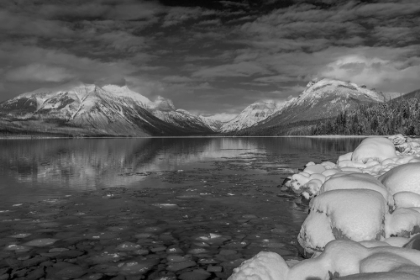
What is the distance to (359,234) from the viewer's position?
11.2 meters

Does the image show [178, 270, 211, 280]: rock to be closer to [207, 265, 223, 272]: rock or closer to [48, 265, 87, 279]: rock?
[207, 265, 223, 272]: rock

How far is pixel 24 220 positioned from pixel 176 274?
10.5 metres

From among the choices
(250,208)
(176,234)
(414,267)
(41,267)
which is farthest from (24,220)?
(414,267)

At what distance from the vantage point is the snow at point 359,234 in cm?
754

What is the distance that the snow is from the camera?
754cm

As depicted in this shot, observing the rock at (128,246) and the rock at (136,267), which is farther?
the rock at (128,246)

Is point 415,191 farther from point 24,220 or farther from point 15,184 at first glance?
point 15,184

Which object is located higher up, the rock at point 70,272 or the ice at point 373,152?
the ice at point 373,152

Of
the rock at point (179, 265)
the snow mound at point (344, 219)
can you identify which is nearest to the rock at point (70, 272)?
the rock at point (179, 265)

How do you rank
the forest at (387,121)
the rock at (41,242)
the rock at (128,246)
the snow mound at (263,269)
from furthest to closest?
the forest at (387,121) → the rock at (41,242) → the rock at (128,246) → the snow mound at (263,269)

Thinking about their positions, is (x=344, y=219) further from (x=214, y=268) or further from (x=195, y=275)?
(x=195, y=275)

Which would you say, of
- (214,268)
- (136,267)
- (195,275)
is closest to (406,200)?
(214,268)

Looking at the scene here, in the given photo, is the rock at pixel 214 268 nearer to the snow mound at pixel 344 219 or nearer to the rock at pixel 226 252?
the rock at pixel 226 252

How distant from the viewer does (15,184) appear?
2762 cm
